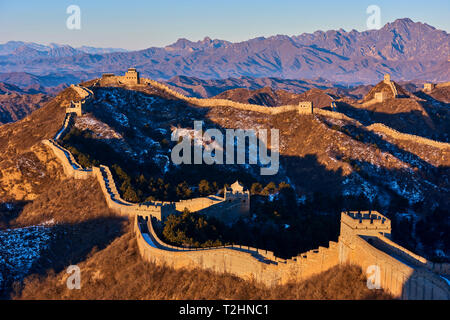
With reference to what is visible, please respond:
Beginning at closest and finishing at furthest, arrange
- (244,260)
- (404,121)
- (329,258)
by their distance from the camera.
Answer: (329,258), (244,260), (404,121)

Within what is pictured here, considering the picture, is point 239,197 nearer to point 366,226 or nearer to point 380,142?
point 366,226

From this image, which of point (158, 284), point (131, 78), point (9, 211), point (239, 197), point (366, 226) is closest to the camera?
point (366, 226)

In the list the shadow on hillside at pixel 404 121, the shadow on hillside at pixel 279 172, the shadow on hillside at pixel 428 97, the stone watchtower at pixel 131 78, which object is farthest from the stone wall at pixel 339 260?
the shadow on hillside at pixel 428 97

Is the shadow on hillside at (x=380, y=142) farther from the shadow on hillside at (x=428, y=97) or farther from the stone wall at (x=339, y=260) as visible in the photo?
the stone wall at (x=339, y=260)

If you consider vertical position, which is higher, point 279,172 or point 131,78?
point 131,78

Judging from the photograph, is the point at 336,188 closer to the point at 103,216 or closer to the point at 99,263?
the point at 103,216
